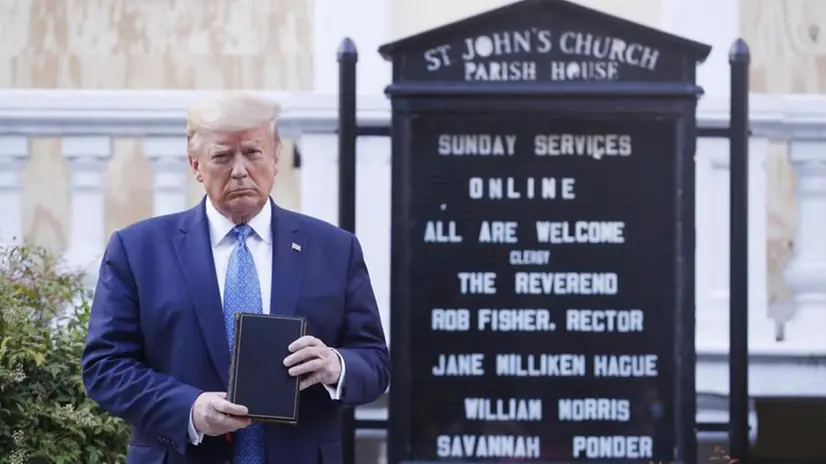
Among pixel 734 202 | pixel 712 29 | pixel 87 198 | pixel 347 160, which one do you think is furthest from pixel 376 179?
pixel 712 29

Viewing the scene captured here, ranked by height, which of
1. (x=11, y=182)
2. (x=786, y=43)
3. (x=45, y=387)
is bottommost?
(x=45, y=387)

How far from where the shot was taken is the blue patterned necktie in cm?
344

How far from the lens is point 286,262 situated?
3.51 meters

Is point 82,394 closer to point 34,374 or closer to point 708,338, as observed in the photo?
point 34,374

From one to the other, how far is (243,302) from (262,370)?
0.72 feet

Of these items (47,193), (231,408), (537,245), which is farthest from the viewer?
(47,193)

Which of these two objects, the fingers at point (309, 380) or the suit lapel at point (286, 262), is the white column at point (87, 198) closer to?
the suit lapel at point (286, 262)

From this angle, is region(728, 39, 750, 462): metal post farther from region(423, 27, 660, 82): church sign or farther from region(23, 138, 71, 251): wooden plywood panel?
region(23, 138, 71, 251): wooden plywood panel

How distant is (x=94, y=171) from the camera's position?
5.55 metres

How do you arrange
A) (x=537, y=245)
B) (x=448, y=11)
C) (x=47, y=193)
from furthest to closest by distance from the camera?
(x=448, y=11) < (x=47, y=193) < (x=537, y=245)

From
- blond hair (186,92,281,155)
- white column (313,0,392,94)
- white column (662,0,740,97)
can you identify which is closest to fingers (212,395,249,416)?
blond hair (186,92,281,155)

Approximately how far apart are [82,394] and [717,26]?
9.69 feet

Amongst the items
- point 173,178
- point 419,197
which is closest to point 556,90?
point 419,197

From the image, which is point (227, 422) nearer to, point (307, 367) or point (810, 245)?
point (307, 367)
